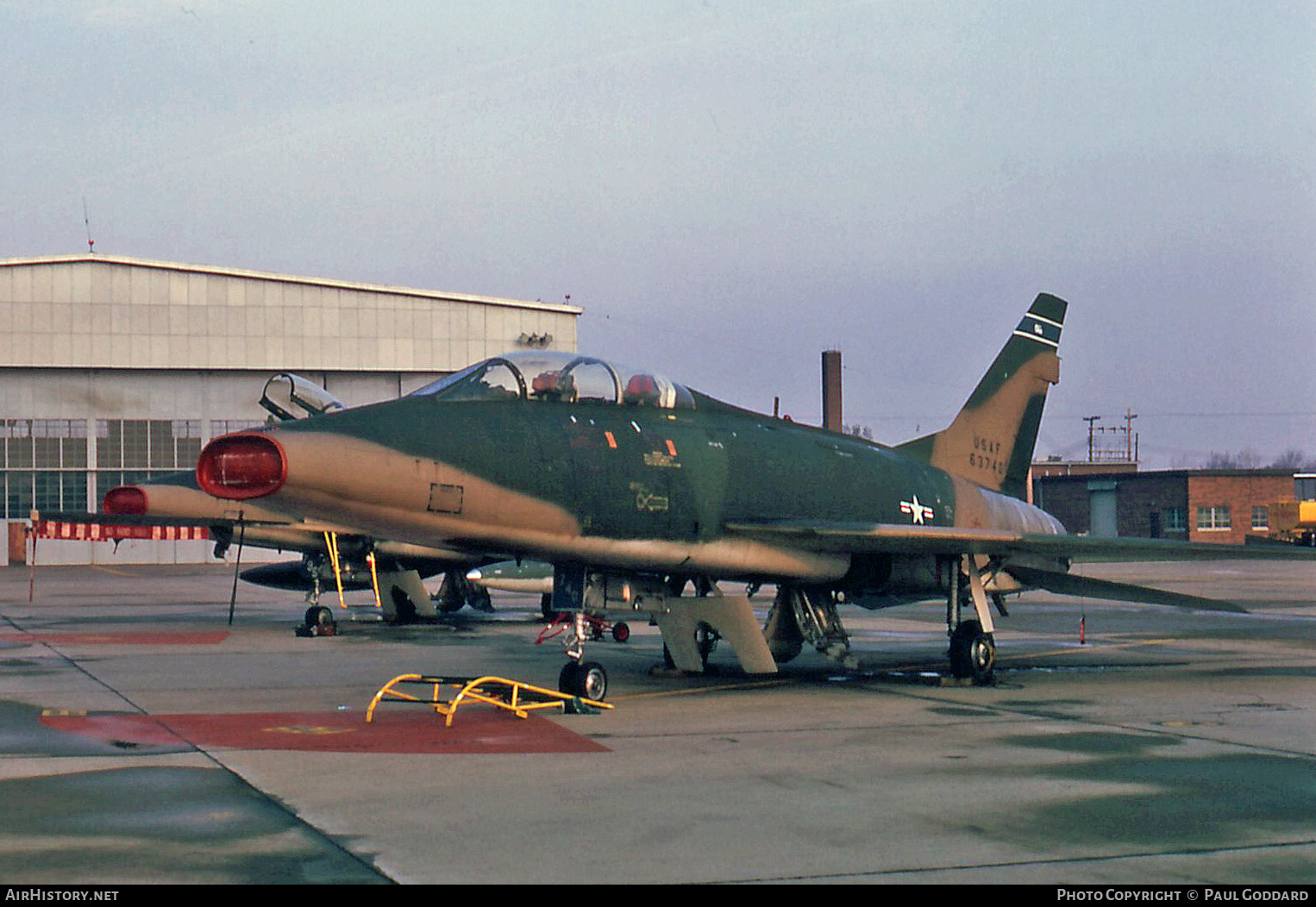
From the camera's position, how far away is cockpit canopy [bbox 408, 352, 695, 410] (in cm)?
1227

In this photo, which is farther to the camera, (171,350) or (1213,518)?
(1213,518)

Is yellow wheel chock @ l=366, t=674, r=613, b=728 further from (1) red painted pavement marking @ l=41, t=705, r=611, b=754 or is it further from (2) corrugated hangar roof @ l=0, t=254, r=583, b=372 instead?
(2) corrugated hangar roof @ l=0, t=254, r=583, b=372

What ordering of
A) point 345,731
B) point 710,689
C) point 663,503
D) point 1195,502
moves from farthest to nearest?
point 1195,502 < point 710,689 < point 663,503 < point 345,731

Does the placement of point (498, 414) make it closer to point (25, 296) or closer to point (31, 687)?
point (31, 687)

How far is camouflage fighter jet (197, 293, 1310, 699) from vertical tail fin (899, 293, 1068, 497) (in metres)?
0.63

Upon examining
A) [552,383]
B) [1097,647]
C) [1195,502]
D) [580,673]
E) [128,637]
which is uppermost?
[552,383]

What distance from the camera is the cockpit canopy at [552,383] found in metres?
12.3

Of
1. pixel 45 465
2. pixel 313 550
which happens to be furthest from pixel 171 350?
pixel 313 550

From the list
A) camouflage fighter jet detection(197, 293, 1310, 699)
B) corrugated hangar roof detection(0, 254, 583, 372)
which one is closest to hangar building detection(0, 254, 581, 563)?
corrugated hangar roof detection(0, 254, 583, 372)

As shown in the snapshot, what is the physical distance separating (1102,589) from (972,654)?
2.23 meters

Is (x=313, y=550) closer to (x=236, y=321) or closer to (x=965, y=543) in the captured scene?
(x=965, y=543)

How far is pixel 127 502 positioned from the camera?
20.5m

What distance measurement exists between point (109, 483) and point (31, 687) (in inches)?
1867

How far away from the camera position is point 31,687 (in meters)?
14.4
